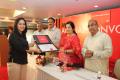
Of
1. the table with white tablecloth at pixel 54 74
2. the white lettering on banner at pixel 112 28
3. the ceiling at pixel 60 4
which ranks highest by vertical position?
the ceiling at pixel 60 4

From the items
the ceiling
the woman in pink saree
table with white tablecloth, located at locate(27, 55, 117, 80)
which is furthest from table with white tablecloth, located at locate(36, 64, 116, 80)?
the ceiling

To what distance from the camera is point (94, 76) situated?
2.02 metres

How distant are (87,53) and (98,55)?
0.48 feet

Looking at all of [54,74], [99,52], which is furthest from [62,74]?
[99,52]

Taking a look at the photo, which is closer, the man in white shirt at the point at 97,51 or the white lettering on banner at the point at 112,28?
the man in white shirt at the point at 97,51

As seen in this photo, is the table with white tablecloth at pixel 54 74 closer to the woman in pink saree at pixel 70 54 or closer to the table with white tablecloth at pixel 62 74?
the table with white tablecloth at pixel 62 74

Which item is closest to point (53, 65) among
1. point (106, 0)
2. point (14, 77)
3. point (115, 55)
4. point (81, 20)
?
point (14, 77)

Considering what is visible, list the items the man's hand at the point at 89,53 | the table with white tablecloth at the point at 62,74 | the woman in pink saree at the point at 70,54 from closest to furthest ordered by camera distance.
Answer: the table with white tablecloth at the point at 62,74
the man's hand at the point at 89,53
the woman in pink saree at the point at 70,54

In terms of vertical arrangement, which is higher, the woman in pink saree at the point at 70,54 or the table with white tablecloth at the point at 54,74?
the woman in pink saree at the point at 70,54

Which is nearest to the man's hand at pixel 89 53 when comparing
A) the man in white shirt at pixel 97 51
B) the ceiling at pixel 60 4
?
the man in white shirt at pixel 97 51

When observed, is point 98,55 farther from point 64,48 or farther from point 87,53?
point 64,48

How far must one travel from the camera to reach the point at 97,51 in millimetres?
2359

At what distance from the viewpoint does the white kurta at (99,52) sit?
2334 millimetres

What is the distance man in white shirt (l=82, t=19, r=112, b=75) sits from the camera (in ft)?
7.62
